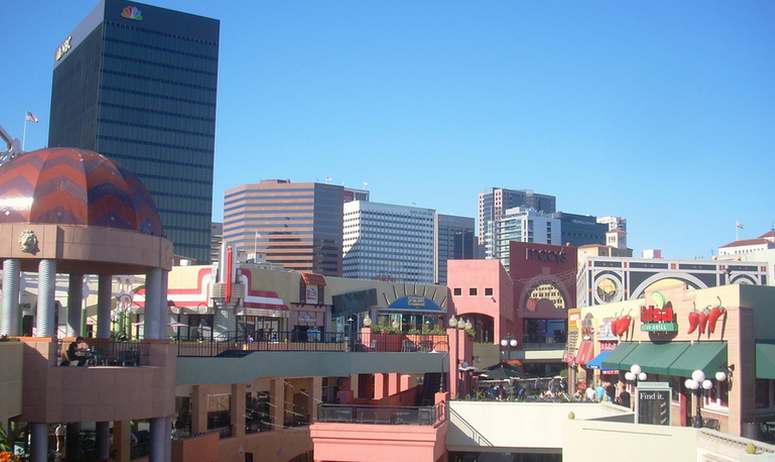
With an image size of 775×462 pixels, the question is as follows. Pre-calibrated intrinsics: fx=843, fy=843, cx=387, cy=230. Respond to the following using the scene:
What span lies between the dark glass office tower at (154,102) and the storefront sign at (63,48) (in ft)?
6.89

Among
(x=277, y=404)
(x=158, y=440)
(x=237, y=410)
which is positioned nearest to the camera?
(x=158, y=440)

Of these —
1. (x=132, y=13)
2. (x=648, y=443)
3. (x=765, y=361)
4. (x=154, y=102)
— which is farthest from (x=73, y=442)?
(x=132, y=13)

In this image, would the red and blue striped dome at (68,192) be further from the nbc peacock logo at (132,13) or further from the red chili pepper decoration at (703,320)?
the nbc peacock logo at (132,13)

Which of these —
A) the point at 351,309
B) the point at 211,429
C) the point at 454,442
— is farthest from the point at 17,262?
the point at 351,309

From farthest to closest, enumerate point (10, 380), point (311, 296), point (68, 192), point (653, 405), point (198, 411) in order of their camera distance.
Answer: point (311, 296)
point (198, 411)
point (653, 405)
point (68, 192)
point (10, 380)

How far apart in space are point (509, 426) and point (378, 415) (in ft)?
27.0

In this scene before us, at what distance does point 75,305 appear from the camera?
30.9 m

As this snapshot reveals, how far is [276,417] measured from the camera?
124 feet

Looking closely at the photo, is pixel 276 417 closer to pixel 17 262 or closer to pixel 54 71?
pixel 17 262

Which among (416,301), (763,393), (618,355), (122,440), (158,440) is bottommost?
(122,440)

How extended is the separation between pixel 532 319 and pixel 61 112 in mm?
98630

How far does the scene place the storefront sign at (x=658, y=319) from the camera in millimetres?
36531

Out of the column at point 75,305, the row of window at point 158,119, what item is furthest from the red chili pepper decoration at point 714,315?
the row of window at point 158,119

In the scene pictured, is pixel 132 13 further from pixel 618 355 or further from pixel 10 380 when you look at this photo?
pixel 10 380
